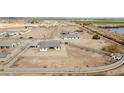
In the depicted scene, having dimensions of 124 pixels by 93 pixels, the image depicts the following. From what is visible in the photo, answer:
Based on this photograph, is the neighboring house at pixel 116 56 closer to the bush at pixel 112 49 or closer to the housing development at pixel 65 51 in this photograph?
the housing development at pixel 65 51

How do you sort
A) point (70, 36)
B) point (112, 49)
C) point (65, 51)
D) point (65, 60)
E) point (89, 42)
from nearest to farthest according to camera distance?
point (65, 60) → point (112, 49) → point (65, 51) → point (89, 42) → point (70, 36)

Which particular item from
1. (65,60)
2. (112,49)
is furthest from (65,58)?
(112,49)

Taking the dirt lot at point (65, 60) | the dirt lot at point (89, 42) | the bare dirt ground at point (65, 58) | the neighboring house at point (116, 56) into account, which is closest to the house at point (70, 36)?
the dirt lot at point (89, 42)

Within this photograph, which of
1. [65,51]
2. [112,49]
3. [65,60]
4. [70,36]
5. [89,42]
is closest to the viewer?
[65,60]

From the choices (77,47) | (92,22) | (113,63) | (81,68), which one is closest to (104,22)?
(92,22)

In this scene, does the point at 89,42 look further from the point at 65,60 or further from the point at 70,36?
the point at 65,60

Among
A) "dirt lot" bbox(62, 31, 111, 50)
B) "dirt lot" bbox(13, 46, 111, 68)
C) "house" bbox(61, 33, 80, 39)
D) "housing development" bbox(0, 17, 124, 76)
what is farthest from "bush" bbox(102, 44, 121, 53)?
"house" bbox(61, 33, 80, 39)

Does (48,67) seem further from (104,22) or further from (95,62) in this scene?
(104,22)

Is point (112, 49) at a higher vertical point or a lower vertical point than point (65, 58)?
higher
